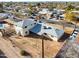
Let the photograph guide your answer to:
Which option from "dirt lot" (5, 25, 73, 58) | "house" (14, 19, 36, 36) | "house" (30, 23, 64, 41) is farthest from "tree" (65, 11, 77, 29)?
"house" (14, 19, 36, 36)

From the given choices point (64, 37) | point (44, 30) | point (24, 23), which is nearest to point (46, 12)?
point (44, 30)

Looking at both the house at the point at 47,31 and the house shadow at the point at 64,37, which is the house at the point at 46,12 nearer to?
the house at the point at 47,31

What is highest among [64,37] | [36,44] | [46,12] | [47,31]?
[46,12]

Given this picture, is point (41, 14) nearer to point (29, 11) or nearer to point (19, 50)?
point (29, 11)

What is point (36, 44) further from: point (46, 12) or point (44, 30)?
point (46, 12)

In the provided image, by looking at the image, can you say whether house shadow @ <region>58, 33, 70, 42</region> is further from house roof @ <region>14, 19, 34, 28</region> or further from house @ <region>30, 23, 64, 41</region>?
house roof @ <region>14, 19, 34, 28</region>

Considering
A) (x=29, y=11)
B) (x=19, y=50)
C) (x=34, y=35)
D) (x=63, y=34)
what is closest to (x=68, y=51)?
(x=63, y=34)

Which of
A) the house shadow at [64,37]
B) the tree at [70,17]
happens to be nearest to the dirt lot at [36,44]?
the house shadow at [64,37]
